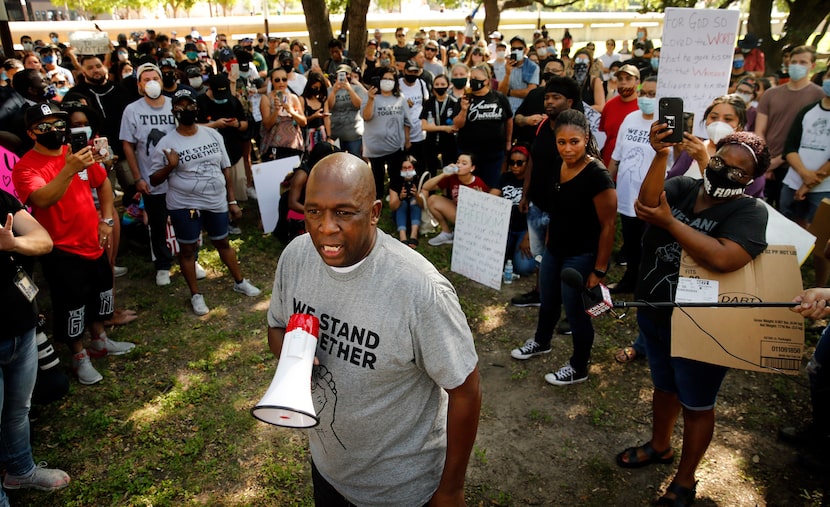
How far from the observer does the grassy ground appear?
3.43 m

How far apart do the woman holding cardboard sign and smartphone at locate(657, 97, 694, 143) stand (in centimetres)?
3

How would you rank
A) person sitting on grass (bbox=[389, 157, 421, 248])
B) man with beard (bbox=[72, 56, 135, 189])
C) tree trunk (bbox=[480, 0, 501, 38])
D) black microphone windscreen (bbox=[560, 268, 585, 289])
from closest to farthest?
black microphone windscreen (bbox=[560, 268, 585, 289])
man with beard (bbox=[72, 56, 135, 189])
person sitting on grass (bbox=[389, 157, 421, 248])
tree trunk (bbox=[480, 0, 501, 38])

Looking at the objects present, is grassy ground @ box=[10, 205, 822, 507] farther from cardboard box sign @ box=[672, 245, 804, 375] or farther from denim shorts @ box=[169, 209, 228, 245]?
cardboard box sign @ box=[672, 245, 804, 375]

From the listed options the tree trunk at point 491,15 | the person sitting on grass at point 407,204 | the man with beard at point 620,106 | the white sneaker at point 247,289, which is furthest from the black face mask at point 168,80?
the tree trunk at point 491,15

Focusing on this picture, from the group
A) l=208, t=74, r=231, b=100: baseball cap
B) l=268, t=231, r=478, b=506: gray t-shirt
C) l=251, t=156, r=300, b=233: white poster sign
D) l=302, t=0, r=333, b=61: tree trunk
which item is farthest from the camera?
l=302, t=0, r=333, b=61: tree trunk

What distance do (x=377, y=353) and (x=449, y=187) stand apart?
5.36 metres

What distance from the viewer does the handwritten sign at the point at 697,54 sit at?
15.4 feet

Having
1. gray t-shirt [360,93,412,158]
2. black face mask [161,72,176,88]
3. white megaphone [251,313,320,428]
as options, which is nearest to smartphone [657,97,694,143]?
white megaphone [251,313,320,428]

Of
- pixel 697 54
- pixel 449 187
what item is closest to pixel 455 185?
pixel 449 187

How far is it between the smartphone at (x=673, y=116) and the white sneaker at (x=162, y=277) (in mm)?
5422

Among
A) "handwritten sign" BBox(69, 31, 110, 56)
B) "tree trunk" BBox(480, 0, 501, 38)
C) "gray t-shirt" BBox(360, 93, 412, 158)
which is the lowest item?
"gray t-shirt" BBox(360, 93, 412, 158)

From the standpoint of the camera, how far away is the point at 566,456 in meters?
3.71

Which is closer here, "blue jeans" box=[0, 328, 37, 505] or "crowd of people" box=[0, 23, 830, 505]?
"crowd of people" box=[0, 23, 830, 505]

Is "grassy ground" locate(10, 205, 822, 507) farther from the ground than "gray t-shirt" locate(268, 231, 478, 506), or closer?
closer
